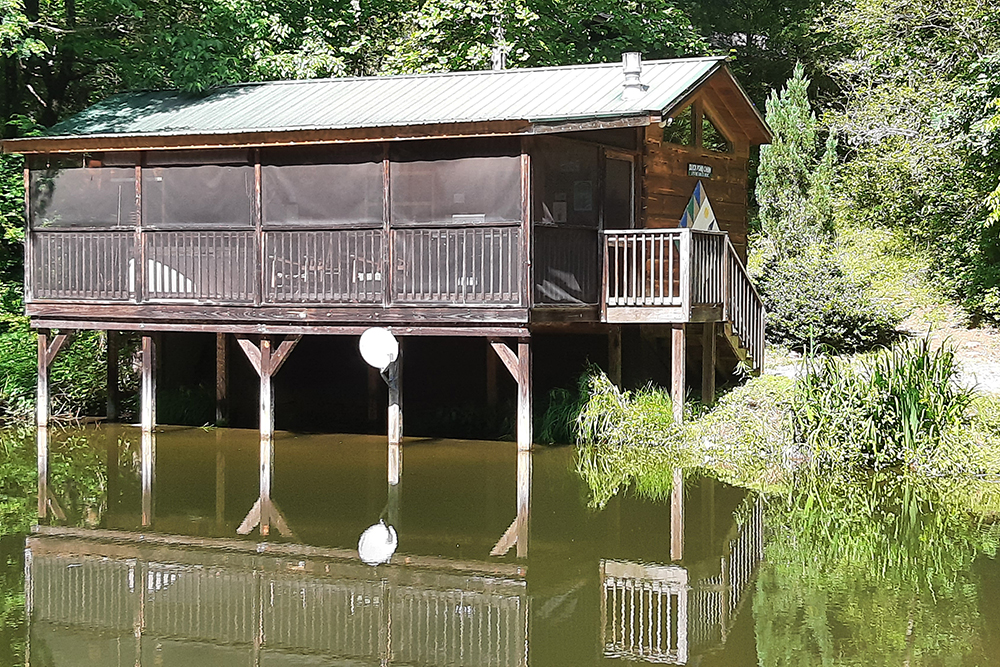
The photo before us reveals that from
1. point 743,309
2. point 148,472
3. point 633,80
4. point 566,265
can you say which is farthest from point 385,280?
point 743,309

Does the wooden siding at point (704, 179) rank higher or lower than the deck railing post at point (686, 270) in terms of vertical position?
higher

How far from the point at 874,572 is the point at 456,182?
7444mm

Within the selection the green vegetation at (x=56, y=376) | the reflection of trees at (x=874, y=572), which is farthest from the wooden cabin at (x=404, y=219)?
the reflection of trees at (x=874, y=572)

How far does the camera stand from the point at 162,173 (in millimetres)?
16859

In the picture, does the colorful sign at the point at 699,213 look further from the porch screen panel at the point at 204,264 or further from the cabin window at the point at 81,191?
the cabin window at the point at 81,191

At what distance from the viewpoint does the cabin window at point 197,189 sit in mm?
16469

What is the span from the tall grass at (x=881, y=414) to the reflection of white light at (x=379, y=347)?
4.75 metres

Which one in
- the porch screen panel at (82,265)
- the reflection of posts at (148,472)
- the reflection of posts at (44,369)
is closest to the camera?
the reflection of posts at (148,472)

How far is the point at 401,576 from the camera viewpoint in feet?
32.1

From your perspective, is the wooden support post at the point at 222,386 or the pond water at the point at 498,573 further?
the wooden support post at the point at 222,386

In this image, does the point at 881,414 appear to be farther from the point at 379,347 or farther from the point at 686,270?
the point at 379,347

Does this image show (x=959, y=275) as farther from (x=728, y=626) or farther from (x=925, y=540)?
(x=728, y=626)

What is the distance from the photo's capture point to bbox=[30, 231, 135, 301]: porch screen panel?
55.7 feet

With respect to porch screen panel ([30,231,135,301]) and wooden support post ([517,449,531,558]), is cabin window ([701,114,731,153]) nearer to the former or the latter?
wooden support post ([517,449,531,558])
